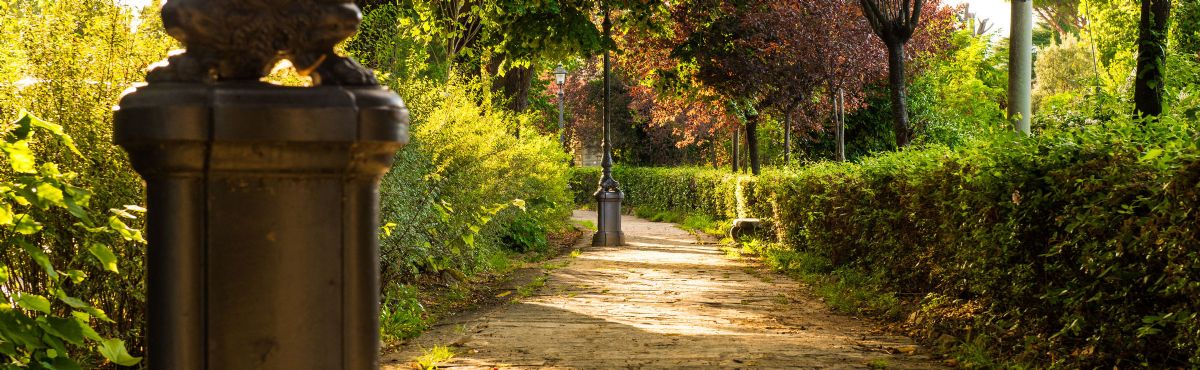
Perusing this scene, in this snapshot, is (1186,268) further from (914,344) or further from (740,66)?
(740,66)

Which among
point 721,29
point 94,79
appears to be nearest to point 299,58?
point 94,79

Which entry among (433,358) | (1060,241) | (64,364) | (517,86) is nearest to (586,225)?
(517,86)

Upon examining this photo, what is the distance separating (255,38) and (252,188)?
1.02 ft

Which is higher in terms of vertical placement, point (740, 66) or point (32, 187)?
point (740, 66)

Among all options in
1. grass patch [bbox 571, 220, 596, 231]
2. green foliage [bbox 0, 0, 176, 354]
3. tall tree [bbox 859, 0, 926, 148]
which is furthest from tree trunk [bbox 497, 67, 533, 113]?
green foliage [bbox 0, 0, 176, 354]

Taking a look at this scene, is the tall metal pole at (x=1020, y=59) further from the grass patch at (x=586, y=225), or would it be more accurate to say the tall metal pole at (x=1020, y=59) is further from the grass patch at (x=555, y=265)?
the grass patch at (x=586, y=225)

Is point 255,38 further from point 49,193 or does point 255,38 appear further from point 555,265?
point 555,265

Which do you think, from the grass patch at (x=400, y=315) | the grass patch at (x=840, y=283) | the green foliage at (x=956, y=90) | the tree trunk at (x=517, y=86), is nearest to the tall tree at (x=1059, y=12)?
the green foliage at (x=956, y=90)

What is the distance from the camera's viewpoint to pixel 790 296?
10648 mm

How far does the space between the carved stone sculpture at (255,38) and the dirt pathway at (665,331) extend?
4.30 metres

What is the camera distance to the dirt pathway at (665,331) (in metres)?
6.59

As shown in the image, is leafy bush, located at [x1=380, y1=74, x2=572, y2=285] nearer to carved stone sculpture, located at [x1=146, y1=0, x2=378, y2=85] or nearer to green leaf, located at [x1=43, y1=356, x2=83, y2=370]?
green leaf, located at [x1=43, y1=356, x2=83, y2=370]

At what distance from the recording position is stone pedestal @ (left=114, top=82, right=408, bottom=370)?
79.5 inches

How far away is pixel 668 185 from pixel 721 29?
12.2m
